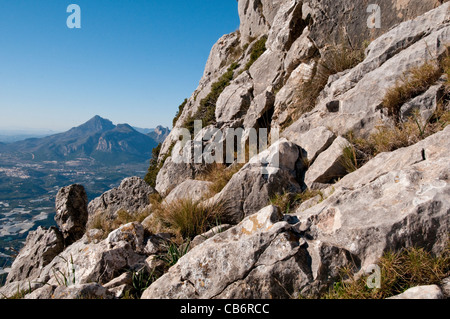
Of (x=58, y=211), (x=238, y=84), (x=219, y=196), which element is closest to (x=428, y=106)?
(x=219, y=196)

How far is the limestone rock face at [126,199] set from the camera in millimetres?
10005

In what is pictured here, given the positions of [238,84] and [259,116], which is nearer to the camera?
[259,116]

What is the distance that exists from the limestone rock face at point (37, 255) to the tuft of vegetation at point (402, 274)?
10.4 m

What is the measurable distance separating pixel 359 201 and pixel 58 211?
12430mm

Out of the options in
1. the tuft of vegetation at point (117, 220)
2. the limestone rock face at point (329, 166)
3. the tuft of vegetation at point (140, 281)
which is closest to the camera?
the tuft of vegetation at point (140, 281)

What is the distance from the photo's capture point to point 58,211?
11250 millimetres

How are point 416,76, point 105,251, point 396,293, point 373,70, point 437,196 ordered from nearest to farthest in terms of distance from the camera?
point 396,293, point 437,196, point 105,251, point 416,76, point 373,70

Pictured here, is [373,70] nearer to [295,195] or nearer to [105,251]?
[295,195]

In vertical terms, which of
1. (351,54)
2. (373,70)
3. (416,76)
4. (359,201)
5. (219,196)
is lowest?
(219,196)

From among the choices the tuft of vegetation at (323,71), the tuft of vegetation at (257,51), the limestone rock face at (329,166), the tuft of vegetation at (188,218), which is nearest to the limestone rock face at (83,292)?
the tuft of vegetation at (188,218)

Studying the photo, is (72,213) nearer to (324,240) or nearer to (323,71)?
(324,240)

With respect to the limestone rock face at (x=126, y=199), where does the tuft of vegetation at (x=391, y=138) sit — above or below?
above

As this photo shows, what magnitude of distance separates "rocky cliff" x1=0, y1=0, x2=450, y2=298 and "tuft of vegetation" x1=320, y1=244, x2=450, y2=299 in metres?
0.11

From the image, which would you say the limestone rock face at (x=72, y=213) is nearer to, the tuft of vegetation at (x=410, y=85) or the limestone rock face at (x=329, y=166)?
the limestone rock face at (x=329, y=166)
